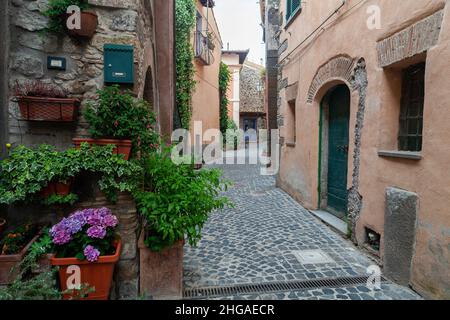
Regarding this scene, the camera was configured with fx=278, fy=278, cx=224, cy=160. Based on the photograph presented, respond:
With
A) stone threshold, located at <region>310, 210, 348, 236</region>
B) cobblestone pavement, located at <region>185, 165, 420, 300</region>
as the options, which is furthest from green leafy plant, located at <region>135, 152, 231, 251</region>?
stone threshold, located at <region>310, 210, 348, 236</region>

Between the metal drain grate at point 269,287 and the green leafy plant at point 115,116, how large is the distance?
1.48 metres

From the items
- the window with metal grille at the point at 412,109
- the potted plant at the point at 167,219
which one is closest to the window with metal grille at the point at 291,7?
the window with metal grille at the point at 412,109

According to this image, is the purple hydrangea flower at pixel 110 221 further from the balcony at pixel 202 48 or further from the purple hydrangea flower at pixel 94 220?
the balcony at pixel 202 48

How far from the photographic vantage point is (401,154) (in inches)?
107

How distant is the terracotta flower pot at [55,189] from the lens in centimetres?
221

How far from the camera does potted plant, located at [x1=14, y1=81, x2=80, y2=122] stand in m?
2.15

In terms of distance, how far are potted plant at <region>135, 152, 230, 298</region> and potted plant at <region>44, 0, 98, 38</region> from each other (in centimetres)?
119

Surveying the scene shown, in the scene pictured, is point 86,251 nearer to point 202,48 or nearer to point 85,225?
point 85,225

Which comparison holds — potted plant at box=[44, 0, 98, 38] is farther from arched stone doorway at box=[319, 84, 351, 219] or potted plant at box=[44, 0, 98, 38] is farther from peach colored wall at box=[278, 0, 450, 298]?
arched stone doorway at box=[319, 84, 351, 219]

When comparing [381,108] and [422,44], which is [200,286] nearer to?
[381,108]

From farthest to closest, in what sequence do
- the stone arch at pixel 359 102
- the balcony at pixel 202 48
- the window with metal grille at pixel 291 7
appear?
the balcony at pixel 202 48, the window with metal grille at pixel 291 7, the stone arch at pixel 359 102

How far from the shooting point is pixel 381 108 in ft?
10.1

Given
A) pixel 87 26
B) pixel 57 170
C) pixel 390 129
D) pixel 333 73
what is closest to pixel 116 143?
pixel 57 170
